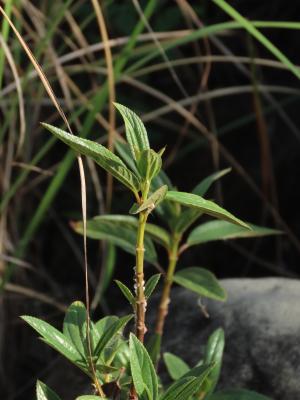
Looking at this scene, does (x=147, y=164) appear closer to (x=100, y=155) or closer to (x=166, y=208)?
(x=100, y=155)

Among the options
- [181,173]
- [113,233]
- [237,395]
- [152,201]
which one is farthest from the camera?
[181,173]

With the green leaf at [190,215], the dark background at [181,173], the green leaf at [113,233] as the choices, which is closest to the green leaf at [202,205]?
the green leaf at [190,215]

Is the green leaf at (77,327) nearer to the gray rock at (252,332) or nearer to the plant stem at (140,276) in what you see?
the plant stem at (140,276)

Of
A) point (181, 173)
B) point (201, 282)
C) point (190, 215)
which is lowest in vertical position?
point (181, 173)

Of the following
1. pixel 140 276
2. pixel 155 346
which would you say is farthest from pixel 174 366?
pixel 140 276

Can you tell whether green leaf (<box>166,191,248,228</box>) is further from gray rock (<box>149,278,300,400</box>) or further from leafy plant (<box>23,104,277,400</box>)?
gray rock (<box>149,278,300,400</box>)

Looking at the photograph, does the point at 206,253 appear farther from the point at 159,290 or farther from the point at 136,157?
the point at 136,157

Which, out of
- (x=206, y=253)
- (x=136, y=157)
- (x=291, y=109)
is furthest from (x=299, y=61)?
(x=136, y=157)
